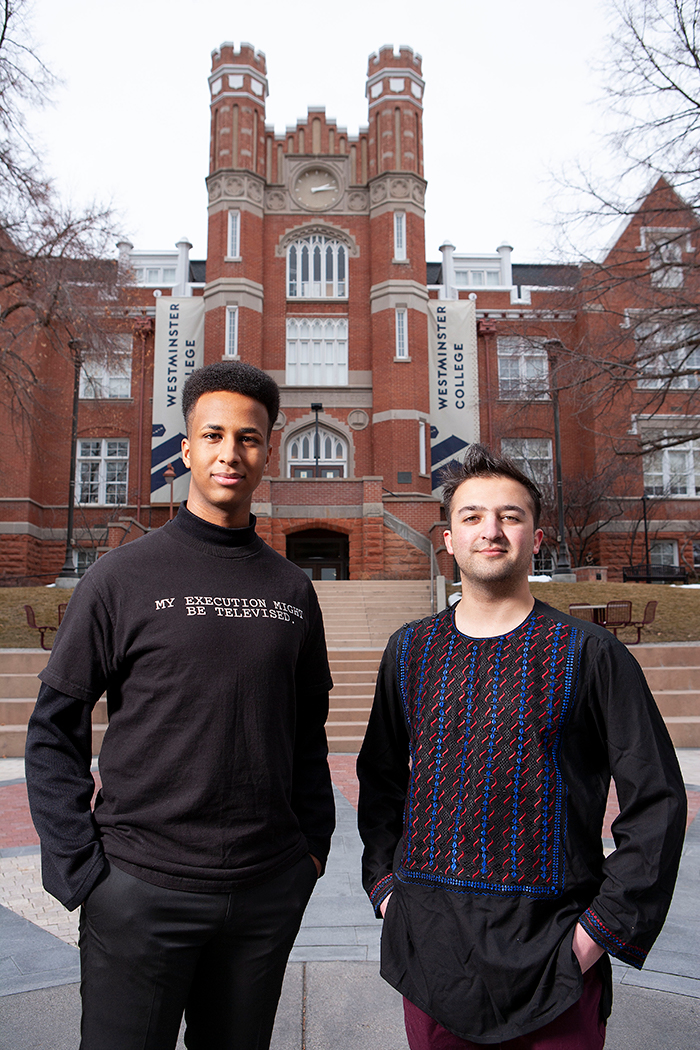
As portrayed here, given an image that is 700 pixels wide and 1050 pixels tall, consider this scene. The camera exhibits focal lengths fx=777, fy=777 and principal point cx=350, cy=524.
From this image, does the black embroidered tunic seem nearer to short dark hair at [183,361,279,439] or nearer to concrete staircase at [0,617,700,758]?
short dark hair at [183,361,279,439]

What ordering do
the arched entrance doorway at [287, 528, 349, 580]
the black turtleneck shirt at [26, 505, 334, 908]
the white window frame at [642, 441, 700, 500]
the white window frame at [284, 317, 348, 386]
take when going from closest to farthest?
the black turtleneck shirt at [26, 505, 334, 908]
the arched entrance doorway at [287, 528, 349, 580]
the white window frame at [284, 317, 348, 386]
the white window frame at [642, 441, 700, 500]

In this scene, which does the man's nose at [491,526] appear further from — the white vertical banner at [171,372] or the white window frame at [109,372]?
the white vertical banner at [171,372]

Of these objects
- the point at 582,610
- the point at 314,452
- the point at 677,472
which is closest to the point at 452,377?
the point at 314,452

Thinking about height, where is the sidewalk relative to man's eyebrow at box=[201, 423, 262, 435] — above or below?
below

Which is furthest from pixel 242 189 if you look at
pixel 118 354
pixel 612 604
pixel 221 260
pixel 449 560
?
pixel 612 604

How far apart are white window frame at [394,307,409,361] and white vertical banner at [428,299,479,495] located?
4.54ft

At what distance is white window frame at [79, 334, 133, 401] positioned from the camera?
714 inches

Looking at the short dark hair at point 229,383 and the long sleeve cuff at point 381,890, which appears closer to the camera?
the long sleeve cuff at point 381,890

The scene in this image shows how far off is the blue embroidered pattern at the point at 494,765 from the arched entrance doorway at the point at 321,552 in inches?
956

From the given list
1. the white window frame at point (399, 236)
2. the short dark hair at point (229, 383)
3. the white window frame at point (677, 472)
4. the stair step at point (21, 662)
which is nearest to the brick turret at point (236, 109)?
the white window frame at point (399, 236)

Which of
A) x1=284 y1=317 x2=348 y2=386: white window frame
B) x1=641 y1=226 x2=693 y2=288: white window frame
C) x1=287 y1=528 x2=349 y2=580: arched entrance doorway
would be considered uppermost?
x1=284 y1=317 x2=348 y2=386: white window frame

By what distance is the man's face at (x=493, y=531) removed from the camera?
2.12 metres

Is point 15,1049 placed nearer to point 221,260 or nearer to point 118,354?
point 118,354

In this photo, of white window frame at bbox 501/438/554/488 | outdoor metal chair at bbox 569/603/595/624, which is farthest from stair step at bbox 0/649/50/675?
white window frame at bbox 501/438/554/488
